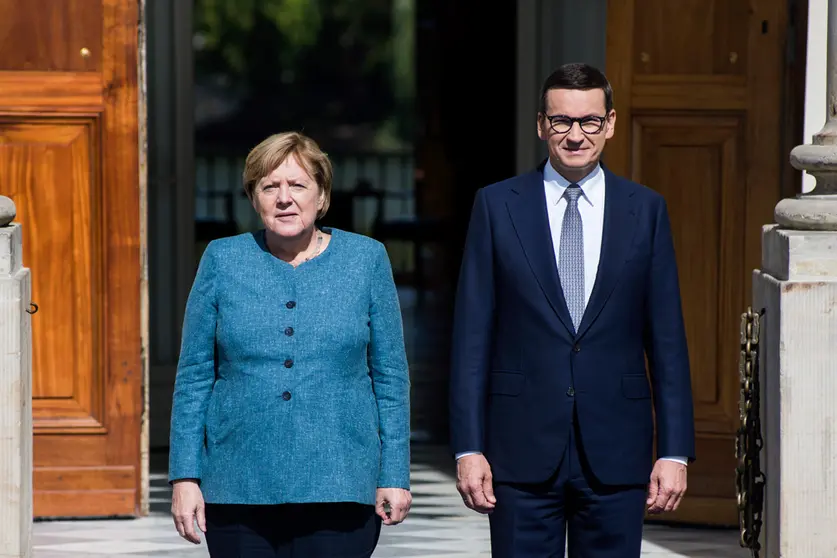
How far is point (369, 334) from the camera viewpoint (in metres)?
4.14

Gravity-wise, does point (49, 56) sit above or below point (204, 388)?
above

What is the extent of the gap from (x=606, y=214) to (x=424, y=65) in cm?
1485

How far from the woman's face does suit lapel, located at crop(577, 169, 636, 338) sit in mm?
782

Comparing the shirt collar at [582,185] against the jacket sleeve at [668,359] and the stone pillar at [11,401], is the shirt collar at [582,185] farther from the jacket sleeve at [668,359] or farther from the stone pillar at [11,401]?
the stone pillar at [11,401]

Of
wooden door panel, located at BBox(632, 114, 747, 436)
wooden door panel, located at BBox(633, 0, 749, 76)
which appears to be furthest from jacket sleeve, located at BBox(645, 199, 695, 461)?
wooden door panel, located at BBox(633, 0, 749, 76)

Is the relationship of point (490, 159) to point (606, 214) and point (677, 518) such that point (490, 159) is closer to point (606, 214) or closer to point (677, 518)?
point (677, 518)

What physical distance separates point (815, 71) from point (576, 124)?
304 cm

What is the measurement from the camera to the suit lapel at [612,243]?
4297mm

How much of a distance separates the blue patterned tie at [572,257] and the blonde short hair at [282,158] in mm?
670

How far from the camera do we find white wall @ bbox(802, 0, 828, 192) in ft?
22.5

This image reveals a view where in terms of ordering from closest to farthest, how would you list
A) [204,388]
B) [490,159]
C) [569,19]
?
1. [204,388]
2. [569,19]
3. [490,159]

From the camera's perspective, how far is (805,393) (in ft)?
17.3

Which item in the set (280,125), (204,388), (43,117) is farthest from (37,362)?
(280,125)

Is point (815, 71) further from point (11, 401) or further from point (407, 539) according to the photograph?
point (11, 401)
